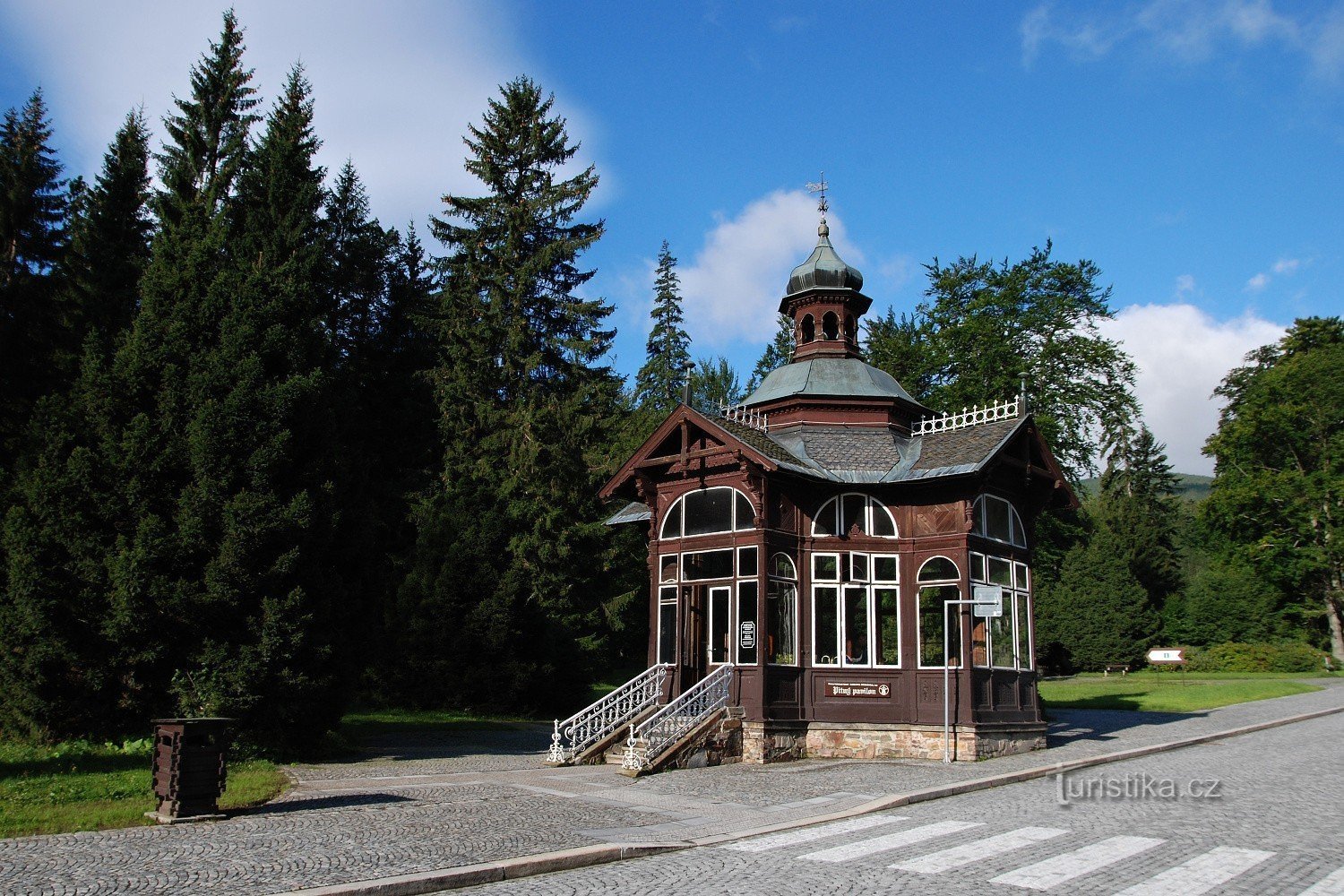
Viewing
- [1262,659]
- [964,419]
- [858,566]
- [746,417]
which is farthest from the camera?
[1262,659]

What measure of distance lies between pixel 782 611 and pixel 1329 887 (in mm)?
12200

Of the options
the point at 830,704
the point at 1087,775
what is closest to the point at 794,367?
the point at 830,704

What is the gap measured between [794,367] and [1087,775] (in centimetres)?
1162

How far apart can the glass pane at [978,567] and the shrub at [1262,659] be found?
130 ft

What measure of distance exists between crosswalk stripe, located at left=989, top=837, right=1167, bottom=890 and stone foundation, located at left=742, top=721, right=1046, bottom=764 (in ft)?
29.0

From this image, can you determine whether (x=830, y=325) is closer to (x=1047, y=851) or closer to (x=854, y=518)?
(x=854, y=518)

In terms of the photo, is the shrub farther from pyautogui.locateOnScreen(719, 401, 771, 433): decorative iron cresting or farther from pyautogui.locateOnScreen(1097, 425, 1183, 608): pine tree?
pyautogui.locateOnScreen(719, 401, 771, 433): decorative iron cresting

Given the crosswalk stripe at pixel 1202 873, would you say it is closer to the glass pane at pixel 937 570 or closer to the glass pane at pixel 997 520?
the glass pane at pixel 937 570

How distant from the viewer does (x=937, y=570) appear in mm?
20156

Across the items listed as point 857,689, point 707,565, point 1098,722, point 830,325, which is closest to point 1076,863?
point 857,689

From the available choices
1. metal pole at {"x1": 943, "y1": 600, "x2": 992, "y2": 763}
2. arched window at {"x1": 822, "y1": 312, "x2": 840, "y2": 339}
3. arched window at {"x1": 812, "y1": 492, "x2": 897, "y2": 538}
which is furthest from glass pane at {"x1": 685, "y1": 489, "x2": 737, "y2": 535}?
arched window at {"x1": 822, "y1": 312, "x2": 840, "y2": 339}

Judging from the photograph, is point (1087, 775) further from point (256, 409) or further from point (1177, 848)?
point (256, 409)

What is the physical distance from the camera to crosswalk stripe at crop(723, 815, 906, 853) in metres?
10.2

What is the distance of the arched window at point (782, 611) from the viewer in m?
19.6
